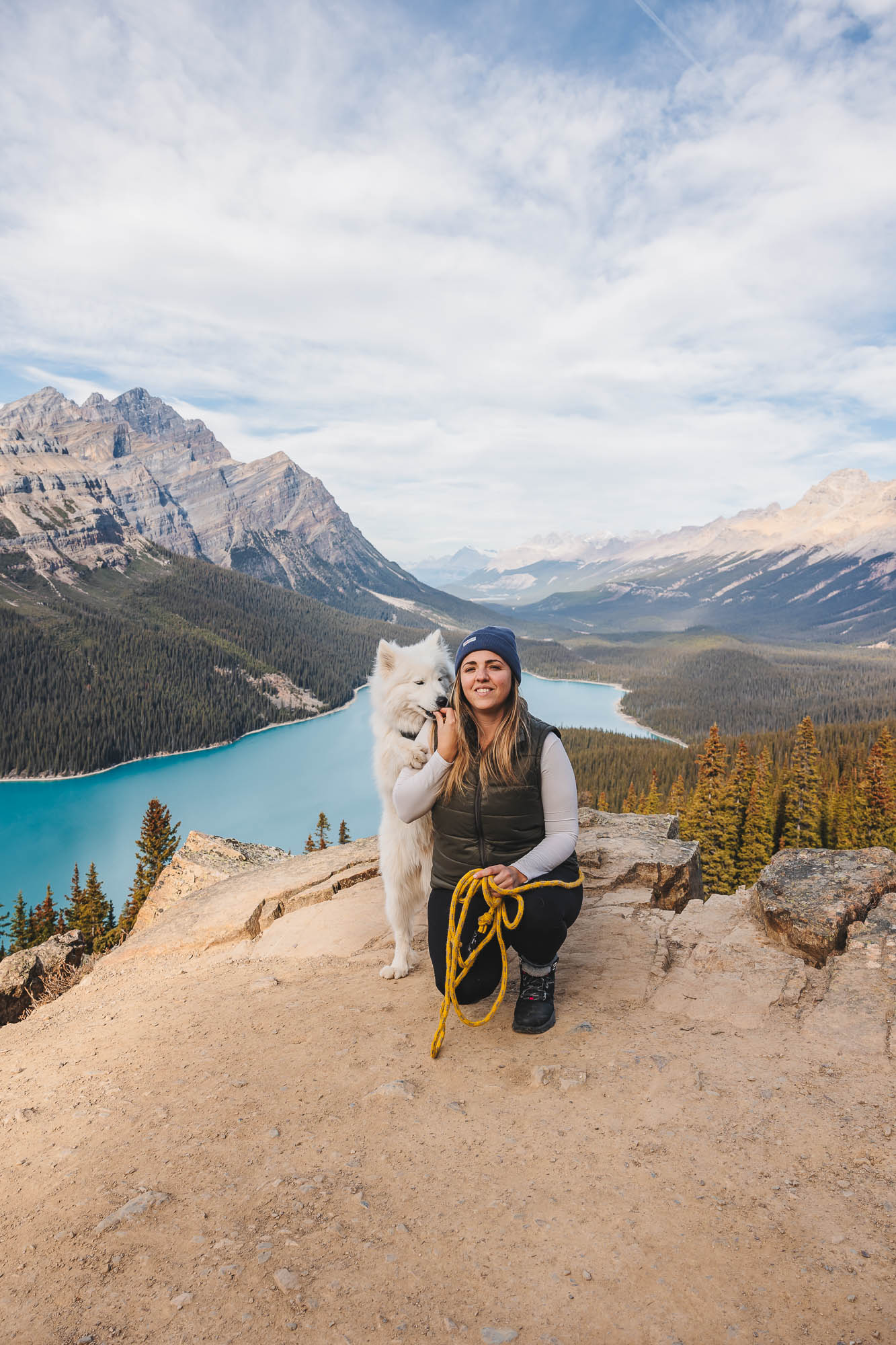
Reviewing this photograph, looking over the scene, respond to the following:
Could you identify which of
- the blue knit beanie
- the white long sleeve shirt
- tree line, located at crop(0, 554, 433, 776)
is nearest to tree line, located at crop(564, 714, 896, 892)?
the white long sleeve shirt

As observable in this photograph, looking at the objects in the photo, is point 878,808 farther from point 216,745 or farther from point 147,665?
point 147,665

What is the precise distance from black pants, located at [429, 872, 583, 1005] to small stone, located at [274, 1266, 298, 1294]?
1989mm

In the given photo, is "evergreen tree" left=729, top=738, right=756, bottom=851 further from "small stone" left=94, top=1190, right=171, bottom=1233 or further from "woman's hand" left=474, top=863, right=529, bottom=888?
"small stone" left=94, top=1190, right=171, bottom=1233

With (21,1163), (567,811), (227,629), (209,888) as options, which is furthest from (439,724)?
(227,629)

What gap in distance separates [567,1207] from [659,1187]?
0.45 metres

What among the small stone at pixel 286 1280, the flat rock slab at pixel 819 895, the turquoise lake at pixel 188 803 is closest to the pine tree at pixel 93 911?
the turquoise lake at pixel 188 803

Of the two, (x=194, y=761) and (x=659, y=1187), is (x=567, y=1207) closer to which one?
(x=659, y=1187)

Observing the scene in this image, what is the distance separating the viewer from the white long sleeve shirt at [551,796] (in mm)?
4074

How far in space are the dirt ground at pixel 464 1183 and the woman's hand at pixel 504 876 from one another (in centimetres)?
112

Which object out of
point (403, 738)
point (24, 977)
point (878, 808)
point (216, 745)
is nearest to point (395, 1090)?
point (403, 738)

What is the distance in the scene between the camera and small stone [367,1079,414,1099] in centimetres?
367

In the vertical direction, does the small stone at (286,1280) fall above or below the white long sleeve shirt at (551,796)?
below

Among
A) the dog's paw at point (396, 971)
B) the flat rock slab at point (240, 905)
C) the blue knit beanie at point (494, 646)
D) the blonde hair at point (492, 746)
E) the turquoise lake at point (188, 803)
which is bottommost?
the turquoise lake at point (188, 803)

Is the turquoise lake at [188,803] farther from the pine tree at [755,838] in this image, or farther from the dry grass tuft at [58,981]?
the dry grass tuft at [58,981]
